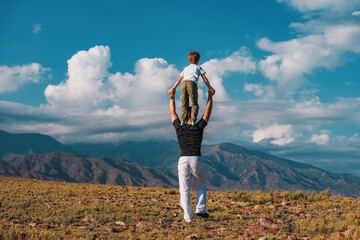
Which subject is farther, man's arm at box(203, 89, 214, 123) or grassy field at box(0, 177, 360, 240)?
man's arm at box(203, 89, 214, 123)

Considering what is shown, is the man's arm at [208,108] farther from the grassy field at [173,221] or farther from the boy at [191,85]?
the grassy field at [173,221]

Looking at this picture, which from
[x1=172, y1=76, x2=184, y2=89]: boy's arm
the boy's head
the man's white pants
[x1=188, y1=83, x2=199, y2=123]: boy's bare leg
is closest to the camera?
[x1=188, y1=83, x2=199, y2=123]: boy's bare leg

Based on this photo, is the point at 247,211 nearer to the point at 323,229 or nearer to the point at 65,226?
the point at 323,229

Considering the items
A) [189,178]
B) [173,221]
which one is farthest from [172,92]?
[173,221]

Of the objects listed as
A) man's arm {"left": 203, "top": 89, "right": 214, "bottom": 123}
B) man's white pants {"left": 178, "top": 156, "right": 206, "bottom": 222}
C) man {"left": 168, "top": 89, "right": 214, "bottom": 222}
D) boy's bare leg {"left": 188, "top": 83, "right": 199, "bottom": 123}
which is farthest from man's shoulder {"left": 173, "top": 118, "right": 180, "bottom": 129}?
man's white pants {"left": 178, "top": 156, "right": 206, "bottom": 222}

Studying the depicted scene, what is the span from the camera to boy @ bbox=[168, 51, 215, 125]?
10960 millimetres

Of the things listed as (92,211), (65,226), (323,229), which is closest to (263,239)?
(323,229)

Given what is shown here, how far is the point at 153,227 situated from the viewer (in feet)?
38.2

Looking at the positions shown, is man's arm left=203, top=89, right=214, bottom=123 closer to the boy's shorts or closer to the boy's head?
the boy's shorts

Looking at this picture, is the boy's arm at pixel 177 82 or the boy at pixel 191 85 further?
the boy's arm at pixel 177 82

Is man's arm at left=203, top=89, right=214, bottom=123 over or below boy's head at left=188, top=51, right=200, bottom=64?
below

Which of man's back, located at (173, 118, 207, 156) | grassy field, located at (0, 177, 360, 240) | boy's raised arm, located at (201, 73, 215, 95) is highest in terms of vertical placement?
boy's raised arm, located at (201, 73, 215, 95)

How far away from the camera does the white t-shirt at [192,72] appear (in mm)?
11031

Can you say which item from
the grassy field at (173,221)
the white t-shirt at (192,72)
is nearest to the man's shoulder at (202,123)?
the white t-shirt at (192,72)
